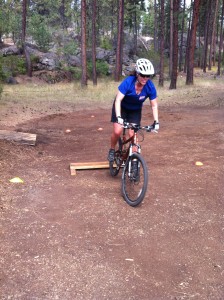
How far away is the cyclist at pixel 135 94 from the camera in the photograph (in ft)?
16.9

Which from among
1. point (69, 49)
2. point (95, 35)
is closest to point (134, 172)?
point (95, 35)

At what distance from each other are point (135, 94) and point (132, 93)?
0.06 metres

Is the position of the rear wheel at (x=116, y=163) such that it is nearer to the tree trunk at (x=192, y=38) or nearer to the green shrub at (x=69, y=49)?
the tree trunk at (x=192, y=38)

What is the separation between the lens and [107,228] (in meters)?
4.53

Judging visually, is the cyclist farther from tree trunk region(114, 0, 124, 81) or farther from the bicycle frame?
tree trunk region(114, 0, 124, 81)

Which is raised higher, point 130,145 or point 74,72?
point 74,72

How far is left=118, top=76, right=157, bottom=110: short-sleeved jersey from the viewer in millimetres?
5410

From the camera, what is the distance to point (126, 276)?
3.51 m

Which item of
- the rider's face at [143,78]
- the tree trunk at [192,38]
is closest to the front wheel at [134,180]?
the rider's face at [143,78]

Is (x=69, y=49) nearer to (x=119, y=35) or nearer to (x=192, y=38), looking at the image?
(x=119, y=35)

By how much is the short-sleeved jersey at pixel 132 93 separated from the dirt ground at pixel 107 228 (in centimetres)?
149

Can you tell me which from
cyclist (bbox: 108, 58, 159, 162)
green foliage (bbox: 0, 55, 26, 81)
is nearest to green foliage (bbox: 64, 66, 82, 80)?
green foliage (bbox: 0, 55, 26, 81)

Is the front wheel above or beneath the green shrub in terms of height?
beneath

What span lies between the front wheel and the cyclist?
599 millimetres
